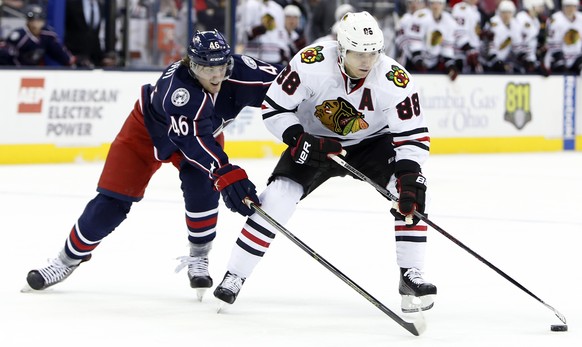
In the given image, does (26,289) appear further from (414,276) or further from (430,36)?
(430,36)

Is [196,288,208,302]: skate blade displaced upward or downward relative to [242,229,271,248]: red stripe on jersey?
downward

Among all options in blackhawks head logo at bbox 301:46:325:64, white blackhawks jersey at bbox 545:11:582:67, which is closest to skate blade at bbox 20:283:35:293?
blackhawks head logo at bbox 301:46:325:64

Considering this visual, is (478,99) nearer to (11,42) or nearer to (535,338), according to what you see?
(11,42)

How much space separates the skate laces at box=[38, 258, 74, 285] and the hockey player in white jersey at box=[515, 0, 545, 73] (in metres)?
9.67

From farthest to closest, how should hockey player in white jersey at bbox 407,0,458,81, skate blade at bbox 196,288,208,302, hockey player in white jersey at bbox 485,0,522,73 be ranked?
hockey player in white jersey at bbox 485,0,522,73
hockey player in white jersey at bbox 407,0,458,81
skate blade at bbox 196,288,208,302

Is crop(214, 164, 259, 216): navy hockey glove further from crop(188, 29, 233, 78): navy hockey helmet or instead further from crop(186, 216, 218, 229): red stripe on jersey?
crop(186, 216, 218, 229): red stripe on jersey

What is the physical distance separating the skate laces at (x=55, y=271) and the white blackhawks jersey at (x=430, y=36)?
28.9ft

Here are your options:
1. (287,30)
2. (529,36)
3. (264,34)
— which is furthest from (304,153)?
→ (529,36)

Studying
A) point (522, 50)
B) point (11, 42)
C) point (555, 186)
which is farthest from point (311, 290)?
point (522, 50)

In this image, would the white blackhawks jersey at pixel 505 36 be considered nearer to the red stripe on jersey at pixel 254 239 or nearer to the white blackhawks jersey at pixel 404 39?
the white blackhawks jersey at pixel 404 39

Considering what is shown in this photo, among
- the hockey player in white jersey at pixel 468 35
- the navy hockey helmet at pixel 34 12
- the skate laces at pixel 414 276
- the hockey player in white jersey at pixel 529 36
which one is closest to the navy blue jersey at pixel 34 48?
the navy hockey helmet at pixel 34 12

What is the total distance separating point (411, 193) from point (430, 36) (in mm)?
9332

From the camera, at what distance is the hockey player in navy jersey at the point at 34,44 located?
1030cm

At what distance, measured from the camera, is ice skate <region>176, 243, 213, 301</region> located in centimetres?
435
